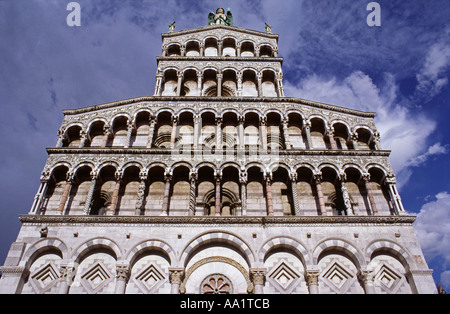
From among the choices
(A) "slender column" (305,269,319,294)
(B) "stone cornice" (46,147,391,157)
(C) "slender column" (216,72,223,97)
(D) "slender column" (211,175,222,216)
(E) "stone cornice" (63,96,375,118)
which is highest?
(C) "slender column" (216,72,223,97)

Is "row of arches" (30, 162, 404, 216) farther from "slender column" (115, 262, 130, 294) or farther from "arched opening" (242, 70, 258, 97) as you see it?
"arched opening" (242, 70, 258, 97)

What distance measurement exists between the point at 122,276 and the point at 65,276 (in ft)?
7.71

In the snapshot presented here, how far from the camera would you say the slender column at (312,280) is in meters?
14.5

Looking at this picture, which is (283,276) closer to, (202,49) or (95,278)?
(95,278)

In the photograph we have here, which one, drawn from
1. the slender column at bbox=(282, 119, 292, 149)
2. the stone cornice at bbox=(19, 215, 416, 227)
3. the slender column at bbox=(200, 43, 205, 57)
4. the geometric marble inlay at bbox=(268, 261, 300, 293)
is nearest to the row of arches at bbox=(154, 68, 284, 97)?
the slender column at bbox=(200, 43, 205, 57)

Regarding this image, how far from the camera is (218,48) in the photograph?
26750 millimetres

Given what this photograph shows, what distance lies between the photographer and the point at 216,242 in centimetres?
1588

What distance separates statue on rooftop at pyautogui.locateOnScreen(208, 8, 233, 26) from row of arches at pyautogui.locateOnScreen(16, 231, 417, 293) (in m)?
23.5

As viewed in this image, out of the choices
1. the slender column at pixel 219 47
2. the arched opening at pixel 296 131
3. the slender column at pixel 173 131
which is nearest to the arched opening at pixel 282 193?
the arched opening at pixel 296 131

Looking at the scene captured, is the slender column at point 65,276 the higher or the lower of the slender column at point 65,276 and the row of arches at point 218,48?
the lower

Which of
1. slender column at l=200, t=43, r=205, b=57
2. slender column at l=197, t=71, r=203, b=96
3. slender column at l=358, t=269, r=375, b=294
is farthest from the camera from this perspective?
slender column at l=200, t=43, r=205, b=57

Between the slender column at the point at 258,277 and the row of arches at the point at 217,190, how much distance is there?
292cm

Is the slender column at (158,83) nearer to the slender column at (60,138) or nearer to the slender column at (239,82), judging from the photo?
the slender column at (239,82)

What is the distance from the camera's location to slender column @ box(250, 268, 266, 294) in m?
14.5
